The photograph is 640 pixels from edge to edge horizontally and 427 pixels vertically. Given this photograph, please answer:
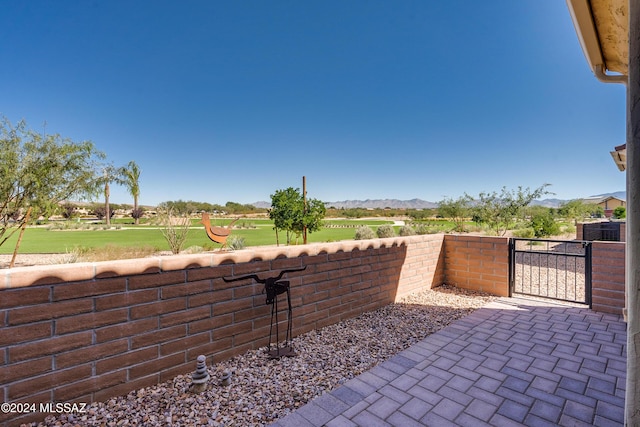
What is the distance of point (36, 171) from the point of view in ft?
26.9

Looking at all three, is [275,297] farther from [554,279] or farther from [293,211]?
[293,211]

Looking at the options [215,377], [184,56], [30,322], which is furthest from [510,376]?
[184,56]

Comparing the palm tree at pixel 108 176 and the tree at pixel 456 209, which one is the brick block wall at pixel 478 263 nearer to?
the palm tree at pixel 108 176

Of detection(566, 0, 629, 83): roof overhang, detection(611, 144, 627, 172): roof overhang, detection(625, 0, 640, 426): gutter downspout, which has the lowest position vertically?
detection(625, 0, 640, 426): gutter downspout

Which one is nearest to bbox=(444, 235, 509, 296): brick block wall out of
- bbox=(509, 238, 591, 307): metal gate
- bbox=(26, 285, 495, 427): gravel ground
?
bbox=(509, 238, 591, 307): metal gate

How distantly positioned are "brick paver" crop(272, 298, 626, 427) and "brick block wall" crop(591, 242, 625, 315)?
0.59 meters

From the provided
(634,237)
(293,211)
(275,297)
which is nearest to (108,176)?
(293,211)

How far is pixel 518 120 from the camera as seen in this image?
17781mm

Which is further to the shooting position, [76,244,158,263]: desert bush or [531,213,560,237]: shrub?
[531,213,560,237]: shrub

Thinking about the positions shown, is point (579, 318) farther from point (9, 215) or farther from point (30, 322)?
point (9, 215)

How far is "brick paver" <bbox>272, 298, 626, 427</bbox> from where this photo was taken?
7.38ft

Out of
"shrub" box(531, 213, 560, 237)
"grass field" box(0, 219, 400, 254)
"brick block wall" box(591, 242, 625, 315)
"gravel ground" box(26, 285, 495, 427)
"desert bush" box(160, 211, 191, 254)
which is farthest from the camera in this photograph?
"shrub" box(531, 213, 560, 237)

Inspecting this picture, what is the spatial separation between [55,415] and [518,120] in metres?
22.9

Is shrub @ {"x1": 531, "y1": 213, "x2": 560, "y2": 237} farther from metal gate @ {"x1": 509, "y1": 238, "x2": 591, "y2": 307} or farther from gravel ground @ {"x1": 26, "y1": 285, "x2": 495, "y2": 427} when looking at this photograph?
gravel ground @ {"x1": 26, "y1": 285, "x2": 495, "y2": 427}
